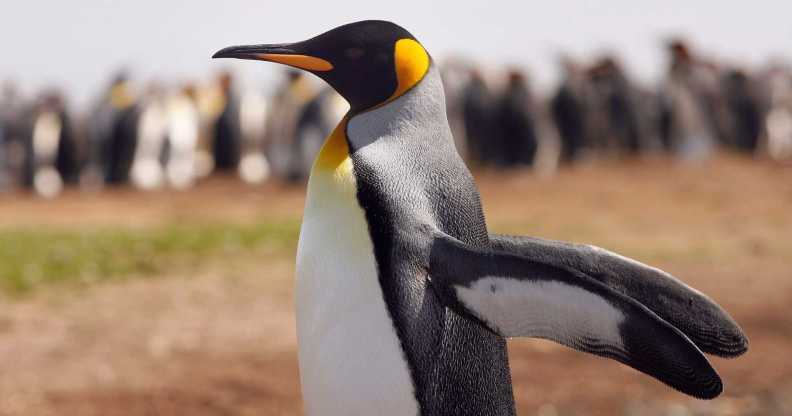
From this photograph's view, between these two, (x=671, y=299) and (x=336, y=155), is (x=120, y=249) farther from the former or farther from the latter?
(x=671, y=299)

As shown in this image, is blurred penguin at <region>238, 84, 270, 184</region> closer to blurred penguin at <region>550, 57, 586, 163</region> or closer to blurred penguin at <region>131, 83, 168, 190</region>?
blurred penguin at <region>131, 83, 168, 190</region>

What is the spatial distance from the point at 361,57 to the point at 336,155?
0.23 metres

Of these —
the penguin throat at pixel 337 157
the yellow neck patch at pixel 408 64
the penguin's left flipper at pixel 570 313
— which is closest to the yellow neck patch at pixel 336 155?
the penguin throat at pixel 337 157

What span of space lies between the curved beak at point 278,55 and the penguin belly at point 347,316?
0.25m

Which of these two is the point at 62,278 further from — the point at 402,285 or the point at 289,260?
the point at 402,285

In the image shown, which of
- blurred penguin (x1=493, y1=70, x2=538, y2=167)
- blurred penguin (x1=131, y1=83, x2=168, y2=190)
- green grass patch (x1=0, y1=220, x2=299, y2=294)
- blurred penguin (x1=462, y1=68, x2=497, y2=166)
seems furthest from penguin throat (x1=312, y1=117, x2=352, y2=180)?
blurred penguin (x1=462, y1=68, x2=497, y2=166)

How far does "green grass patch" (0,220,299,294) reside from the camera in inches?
277

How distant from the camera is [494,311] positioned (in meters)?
2.11

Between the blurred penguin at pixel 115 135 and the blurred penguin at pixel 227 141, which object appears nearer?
the blurred penguin at pixel 115 135

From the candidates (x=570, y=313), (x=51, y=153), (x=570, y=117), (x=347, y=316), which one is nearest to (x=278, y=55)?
(x=347, y=316)

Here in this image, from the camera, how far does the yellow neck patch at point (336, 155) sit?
90.8 inches

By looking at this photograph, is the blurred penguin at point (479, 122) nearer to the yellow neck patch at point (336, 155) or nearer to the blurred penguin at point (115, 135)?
the blurred penguin at point (115, 135)

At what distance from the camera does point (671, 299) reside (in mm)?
2309

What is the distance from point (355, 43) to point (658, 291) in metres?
0.88
